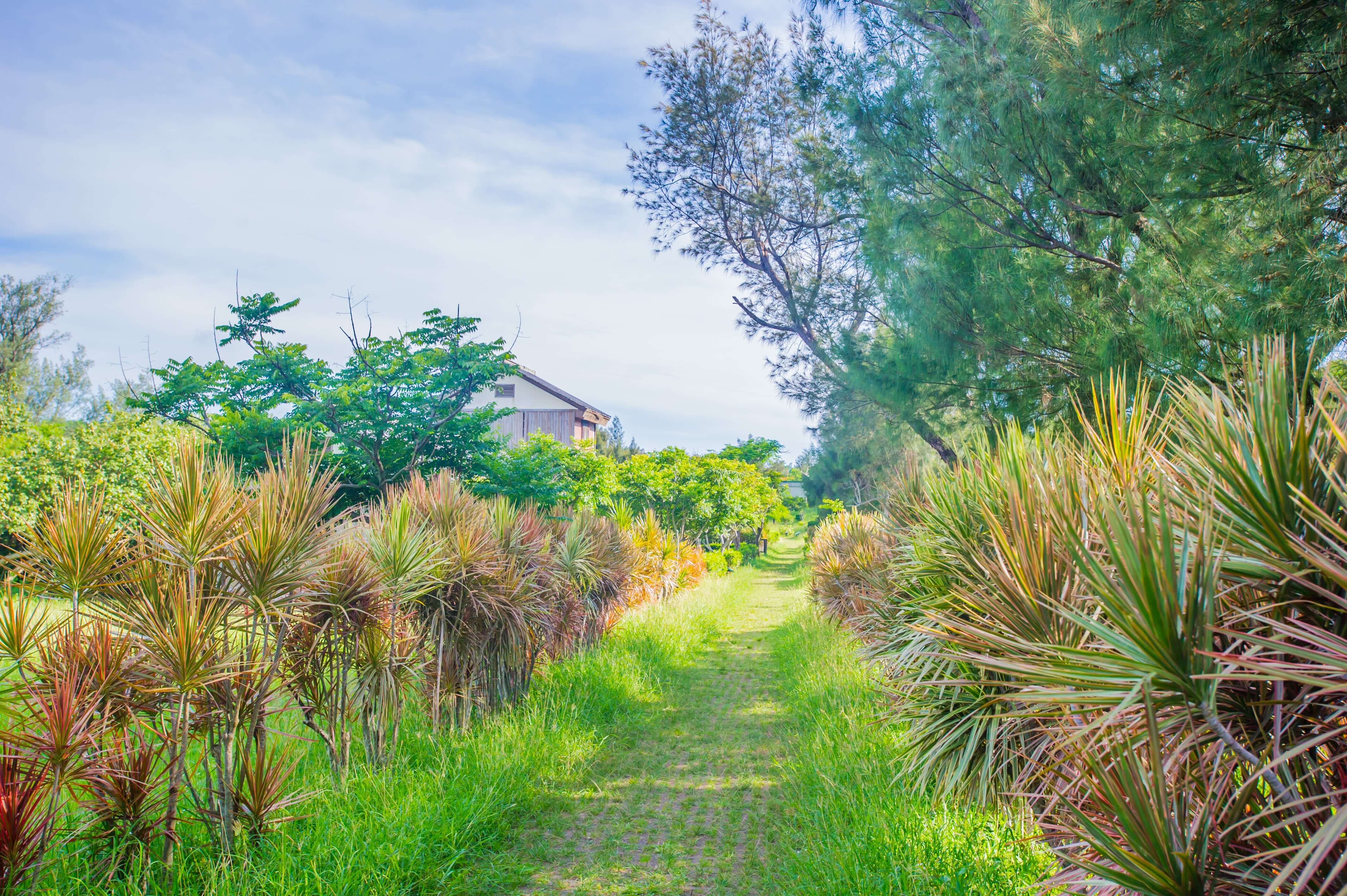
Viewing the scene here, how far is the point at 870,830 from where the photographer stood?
12.9ft

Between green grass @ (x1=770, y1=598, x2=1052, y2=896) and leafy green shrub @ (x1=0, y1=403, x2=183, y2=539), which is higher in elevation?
leafy green shrub @ (x1=0, y1=403, x2=183, y2=539)

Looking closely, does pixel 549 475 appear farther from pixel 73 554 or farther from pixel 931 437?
pixel 73 554

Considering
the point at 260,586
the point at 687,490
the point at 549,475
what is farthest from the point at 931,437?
the point at 260,586

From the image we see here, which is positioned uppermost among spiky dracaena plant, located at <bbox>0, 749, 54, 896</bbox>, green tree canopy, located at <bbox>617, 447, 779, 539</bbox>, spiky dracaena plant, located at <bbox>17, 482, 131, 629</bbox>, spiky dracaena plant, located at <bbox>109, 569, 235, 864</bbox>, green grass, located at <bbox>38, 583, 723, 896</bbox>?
green tree canopy, located at <bbox>617, 447, 779, 539</bbox>

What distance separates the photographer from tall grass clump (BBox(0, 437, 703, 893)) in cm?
326

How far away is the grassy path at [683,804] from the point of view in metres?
4.19

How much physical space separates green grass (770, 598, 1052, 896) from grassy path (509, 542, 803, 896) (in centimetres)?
27

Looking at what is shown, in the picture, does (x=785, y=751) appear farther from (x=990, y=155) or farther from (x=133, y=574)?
(x=990, y=155)

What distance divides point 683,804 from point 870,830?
182 centimetres

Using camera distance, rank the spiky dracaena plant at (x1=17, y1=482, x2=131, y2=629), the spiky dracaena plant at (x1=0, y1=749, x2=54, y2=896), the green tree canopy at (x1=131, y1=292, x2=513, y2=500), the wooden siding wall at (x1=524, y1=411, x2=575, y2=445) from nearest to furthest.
Result: 1. the spiky dracaena plant at (x1=0, y1=749, x2=54, y2=896)
2. the spiky dracaena plant at (x1=17, y1=482, x2=131, y2=629)
3. the green tree canopy at (x1=131, y1=292, x2=513, y2=500)
4. the wooden siding wall at (x1=524, y1=411, x2=575, y2=445)

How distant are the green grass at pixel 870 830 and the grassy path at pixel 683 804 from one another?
27 centimetres

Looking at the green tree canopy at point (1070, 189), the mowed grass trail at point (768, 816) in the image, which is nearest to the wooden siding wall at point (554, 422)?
the green tree canopy at point (1070, 189)

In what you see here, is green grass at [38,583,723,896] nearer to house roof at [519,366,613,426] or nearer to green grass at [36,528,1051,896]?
green grass at [36,528,1051,896]

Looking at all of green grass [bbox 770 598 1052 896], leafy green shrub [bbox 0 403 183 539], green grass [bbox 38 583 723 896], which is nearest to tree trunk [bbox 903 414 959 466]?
green grass [bbox 770 598 1052 896]
